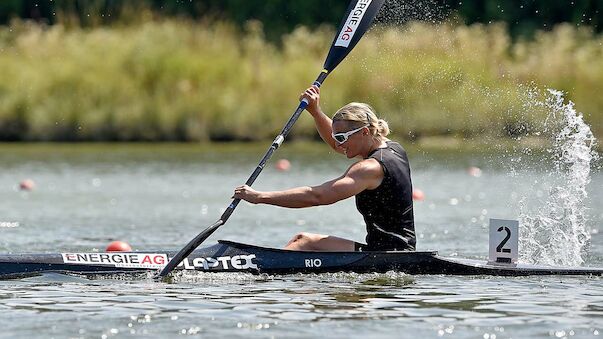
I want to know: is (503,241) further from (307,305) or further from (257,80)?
(257,80)

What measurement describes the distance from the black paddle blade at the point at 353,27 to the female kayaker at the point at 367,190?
6.57 ft

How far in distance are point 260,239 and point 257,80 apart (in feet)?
62.9

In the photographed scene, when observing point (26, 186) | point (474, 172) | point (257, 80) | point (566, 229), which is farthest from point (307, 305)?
point (257, 80)

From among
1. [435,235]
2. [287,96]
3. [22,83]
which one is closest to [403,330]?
[435,235]

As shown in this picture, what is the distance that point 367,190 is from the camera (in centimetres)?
1162

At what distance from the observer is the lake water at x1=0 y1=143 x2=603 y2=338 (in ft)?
31.0

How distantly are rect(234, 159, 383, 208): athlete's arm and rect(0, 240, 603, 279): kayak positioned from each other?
0.55m

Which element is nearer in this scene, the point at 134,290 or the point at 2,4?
the point at 134,290

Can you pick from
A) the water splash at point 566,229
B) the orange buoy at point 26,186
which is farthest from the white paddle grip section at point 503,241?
the orange buoy at point 26,186

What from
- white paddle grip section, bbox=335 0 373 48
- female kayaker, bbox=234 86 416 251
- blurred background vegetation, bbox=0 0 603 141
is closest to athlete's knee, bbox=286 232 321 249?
female kayaker, bbox=234 86 416 251

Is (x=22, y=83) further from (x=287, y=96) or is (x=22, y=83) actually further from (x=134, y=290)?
(x=134, y=290)

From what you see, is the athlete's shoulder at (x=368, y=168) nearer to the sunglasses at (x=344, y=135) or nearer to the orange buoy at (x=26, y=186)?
the sunglasses at (x=344, y=135)

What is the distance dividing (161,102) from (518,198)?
14.6 metres

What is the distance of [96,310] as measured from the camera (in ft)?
32.9
